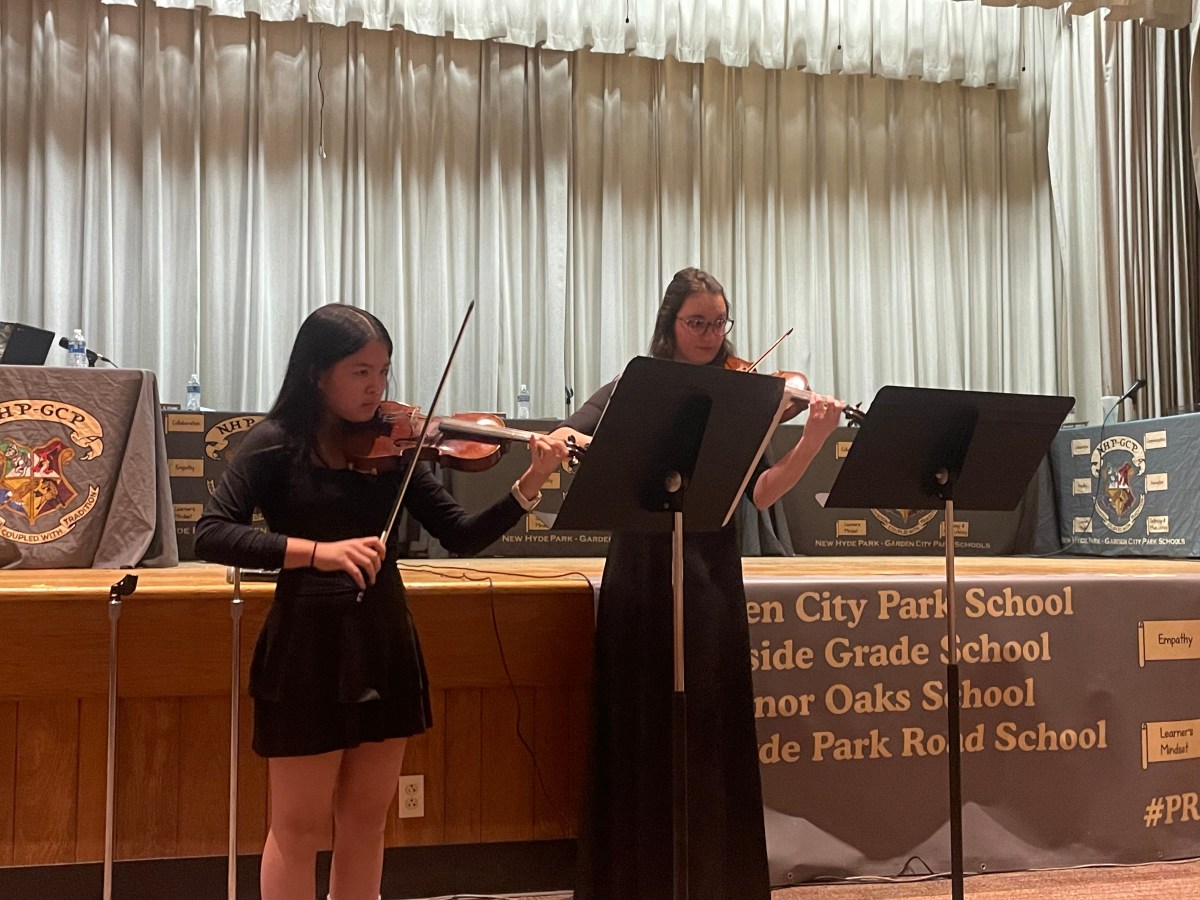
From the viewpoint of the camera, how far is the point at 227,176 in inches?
219

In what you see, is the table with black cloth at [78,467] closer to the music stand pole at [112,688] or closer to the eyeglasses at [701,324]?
the music stand pole at [112,688]

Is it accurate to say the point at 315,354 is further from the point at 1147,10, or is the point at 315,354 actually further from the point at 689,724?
the point at 1147,10

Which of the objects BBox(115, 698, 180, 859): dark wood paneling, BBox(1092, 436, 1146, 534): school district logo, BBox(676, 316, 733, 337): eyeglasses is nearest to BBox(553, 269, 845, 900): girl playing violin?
BBox(676, 316, 733, 337): eyeglasses

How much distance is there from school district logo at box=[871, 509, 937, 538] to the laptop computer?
3.61 m

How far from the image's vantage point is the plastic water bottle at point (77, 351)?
462 centimetres

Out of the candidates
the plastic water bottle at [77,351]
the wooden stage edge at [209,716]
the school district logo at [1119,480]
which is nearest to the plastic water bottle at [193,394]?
the plastic water bottle at [77,351]

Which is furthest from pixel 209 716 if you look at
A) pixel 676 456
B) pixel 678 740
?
pixel 676 456

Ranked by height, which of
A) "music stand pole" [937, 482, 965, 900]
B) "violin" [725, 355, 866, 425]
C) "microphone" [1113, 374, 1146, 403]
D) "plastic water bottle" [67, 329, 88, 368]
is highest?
"plastic water bottle" [67, 329, 88, 368]

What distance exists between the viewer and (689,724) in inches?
92.1

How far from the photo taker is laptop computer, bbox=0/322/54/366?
362cm

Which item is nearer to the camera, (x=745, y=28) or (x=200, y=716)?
(x=200, y=716)

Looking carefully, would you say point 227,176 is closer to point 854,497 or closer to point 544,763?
point 544,763

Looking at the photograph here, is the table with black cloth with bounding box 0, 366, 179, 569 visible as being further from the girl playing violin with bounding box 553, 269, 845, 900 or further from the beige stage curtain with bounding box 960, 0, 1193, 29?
the beige stage curtain with bounding box 960, 0, 1193, 29

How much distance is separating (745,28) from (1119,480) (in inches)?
129
